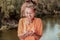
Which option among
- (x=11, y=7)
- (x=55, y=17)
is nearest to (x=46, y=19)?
(x=55, y=17)

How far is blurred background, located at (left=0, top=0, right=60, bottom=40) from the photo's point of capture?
249 cm

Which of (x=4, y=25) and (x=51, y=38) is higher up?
(x=4, y=25)

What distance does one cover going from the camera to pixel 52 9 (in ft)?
8.44

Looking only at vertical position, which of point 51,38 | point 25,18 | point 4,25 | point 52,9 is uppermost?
point 25,18

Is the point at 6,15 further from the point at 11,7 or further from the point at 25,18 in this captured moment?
the point at 25,18

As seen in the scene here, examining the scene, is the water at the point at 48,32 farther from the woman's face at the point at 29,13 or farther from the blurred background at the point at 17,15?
the woman's face at the point at 29,13

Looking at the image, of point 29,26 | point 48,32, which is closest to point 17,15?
point 48,32

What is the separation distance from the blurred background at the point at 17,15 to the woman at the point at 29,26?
3.32 feet

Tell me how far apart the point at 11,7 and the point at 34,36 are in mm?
1201

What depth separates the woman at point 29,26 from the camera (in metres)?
1.40

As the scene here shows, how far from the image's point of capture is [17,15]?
2432mm

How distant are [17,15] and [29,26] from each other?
101 cm

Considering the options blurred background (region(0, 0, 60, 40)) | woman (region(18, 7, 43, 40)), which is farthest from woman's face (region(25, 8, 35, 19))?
blurred background (region(0, 0, 60, 40))

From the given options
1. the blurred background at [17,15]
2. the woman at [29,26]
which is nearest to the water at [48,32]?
A: the blurred background at [17,15]
